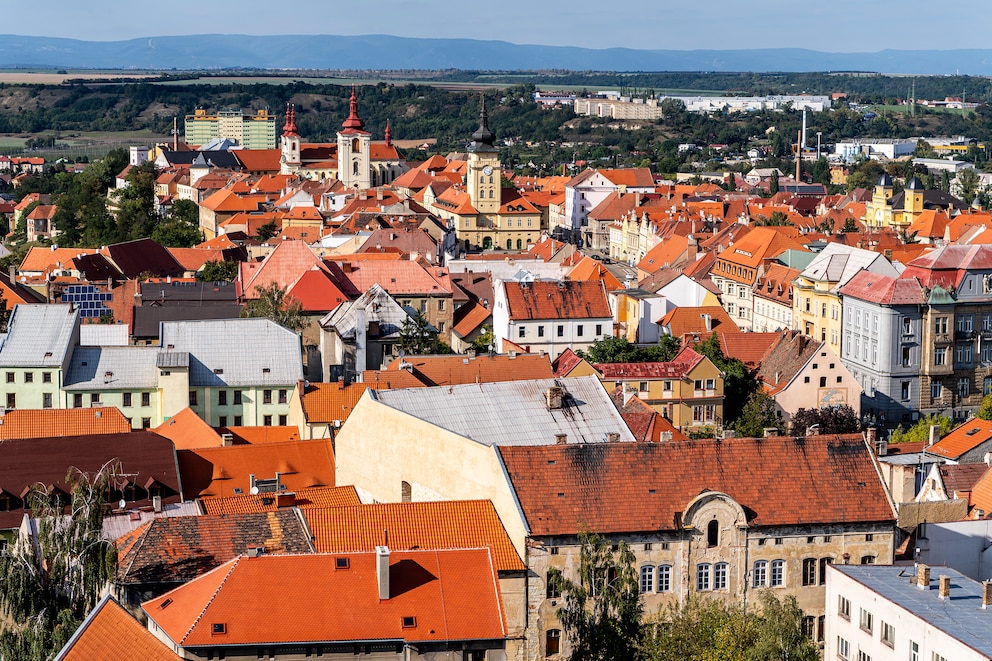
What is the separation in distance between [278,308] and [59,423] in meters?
21.6

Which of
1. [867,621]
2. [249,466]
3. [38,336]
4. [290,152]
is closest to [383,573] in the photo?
[867,621]

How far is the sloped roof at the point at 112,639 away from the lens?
97.2ft

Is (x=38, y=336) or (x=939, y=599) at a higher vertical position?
(x=38, y=336)

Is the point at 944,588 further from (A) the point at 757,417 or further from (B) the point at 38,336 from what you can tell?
(B) the point at 38,336

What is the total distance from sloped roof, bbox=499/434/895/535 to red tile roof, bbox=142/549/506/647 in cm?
236

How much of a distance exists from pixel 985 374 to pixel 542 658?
42.4 metres

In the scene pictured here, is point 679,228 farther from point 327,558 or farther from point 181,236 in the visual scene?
point 327,558

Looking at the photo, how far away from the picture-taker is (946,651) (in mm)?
30172

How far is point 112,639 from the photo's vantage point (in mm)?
30141

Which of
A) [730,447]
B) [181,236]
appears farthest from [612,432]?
[181,236]

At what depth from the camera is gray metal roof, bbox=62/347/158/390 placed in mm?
55938

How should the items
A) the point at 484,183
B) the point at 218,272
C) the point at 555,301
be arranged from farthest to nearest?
the point at 484,183 < the point at 218,272 < the point at 555,301

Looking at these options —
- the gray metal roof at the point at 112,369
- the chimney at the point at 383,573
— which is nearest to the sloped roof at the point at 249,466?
the gray metal roof at the point at 112,369

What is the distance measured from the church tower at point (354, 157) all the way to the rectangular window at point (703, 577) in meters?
116
